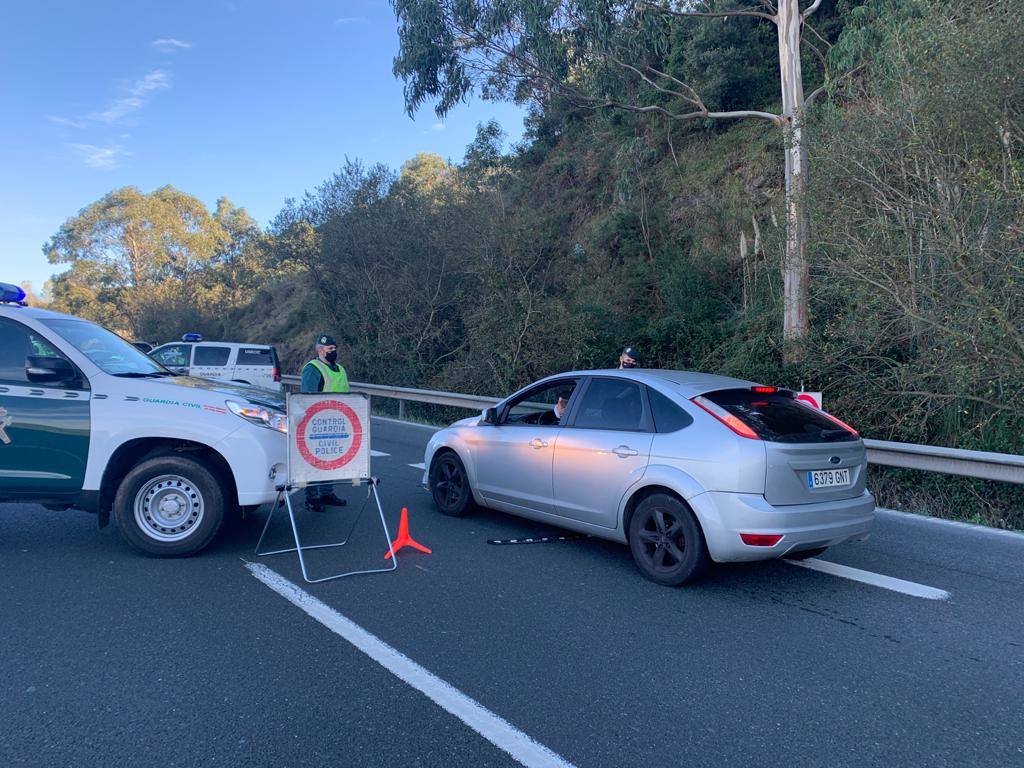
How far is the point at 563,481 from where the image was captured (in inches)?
251

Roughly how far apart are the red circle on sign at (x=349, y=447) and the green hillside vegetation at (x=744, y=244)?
6.38 meters

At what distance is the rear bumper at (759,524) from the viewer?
200 inches

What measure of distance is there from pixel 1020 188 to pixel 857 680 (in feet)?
22.3

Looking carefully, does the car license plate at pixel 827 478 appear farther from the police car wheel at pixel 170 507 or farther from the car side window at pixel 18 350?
the car side window at pixel 18 350

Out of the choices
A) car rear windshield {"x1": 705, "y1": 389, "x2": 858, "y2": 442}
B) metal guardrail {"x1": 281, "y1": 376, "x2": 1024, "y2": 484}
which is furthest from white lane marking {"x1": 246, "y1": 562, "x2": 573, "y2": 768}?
metal guardrail {"x1": 281, "y1": 376, "x2": 1024, "y2": 484}

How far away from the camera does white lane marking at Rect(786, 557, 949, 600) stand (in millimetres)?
5469

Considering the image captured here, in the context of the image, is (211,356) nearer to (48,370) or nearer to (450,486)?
(450,486)

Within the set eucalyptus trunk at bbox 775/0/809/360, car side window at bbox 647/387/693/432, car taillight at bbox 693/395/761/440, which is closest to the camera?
car taillight at bbox 693/395/761/440

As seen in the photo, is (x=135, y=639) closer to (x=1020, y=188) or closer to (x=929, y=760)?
(x=929, y=760)

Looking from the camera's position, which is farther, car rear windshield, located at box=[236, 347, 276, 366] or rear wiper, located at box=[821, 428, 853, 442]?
car rear windshield, located at box=[236, 347, 276, 366]

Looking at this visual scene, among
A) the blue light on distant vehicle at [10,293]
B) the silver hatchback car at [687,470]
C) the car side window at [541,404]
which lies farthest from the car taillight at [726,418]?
the blue light on distant vehicle at [10,293]

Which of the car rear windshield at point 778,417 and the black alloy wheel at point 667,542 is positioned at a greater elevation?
the car rear windshield at point 778,417

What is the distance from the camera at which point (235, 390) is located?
266 inches

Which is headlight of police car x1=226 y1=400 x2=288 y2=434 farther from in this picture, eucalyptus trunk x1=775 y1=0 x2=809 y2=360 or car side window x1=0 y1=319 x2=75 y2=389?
eucalyptus trunk x1=775 y1=0 x2=809 y2=360
